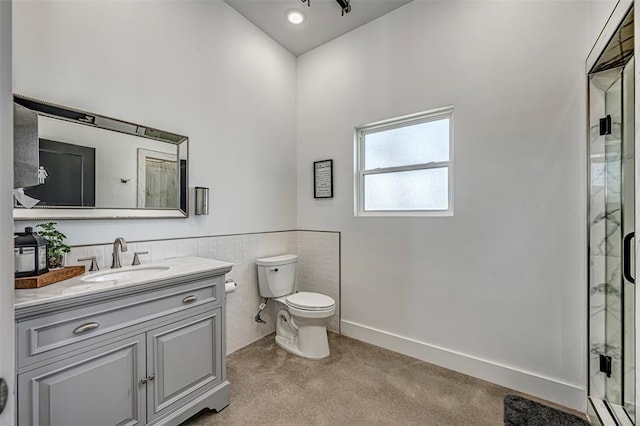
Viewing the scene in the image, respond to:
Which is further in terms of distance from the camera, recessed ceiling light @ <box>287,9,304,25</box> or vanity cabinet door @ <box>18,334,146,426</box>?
recessed ceiling light @ <box>287,9,304,25</box>

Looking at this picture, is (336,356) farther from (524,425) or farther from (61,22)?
(61,22)

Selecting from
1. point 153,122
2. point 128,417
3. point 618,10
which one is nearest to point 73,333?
point 128,417

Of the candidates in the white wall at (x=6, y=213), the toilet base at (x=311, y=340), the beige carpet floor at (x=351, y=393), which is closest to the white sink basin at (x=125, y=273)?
the beige carpet floor at (x=351, y=393)

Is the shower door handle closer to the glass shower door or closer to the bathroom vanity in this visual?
the glass shower door

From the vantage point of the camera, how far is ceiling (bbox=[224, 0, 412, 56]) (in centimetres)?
235

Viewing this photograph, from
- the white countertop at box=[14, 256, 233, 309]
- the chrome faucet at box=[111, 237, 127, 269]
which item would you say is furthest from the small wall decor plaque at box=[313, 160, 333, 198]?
the chrome faucet at box=[111, 237, 127, 269]

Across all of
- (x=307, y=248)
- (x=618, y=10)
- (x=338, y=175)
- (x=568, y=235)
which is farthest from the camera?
(x=307, y=248)

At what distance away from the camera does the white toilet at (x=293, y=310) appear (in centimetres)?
228

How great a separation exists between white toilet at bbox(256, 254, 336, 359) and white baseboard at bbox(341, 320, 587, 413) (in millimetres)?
492

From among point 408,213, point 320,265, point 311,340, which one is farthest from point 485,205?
point 311,340

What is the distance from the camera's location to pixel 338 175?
2.74 metres

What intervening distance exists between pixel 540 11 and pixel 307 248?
2.58m

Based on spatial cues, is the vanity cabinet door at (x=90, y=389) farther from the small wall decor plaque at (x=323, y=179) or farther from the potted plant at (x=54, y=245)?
the small wall decor plaque at (x=323, y=179)

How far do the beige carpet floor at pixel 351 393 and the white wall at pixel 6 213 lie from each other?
1455 millimetres
